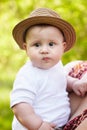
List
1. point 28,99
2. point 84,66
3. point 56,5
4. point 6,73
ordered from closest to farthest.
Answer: point 28,99 < point 84,66 < point 56,5 < point 6,73

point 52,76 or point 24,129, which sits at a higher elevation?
point 52,76

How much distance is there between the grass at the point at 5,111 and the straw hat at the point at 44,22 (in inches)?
108

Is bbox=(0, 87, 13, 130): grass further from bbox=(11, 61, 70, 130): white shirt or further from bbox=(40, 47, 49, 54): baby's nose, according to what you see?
bbox=(40, 47, 49, 54): baby's nose

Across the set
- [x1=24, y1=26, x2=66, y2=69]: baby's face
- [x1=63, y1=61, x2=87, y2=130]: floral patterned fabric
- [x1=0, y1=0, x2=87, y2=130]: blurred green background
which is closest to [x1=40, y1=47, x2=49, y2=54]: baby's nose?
[x1=24, y1=26, x2=66, y2=69]: baby's face

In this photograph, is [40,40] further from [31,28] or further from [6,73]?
[6,73]

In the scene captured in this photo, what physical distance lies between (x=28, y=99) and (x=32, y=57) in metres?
0.16

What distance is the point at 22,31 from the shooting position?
2.20 metres

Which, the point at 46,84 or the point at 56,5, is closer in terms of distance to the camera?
the point at 46,84

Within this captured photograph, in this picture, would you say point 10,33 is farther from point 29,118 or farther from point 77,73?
point 29,118

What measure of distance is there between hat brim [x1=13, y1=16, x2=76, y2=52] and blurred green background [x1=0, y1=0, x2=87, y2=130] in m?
2.40

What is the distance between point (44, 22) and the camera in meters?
2.16

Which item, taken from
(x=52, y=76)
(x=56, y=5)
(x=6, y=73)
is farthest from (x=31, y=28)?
(x=6, y=73)

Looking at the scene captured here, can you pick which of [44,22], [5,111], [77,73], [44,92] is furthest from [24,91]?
[5,111]

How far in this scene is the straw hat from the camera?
2.15 meters
